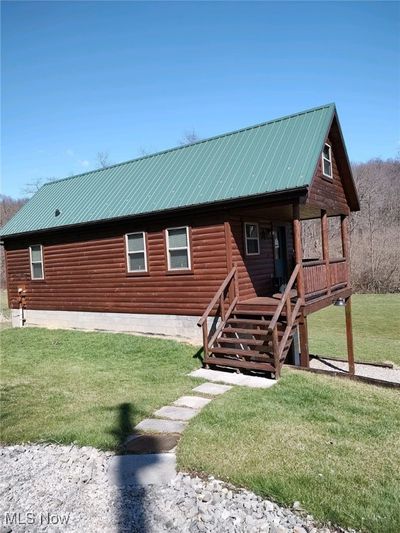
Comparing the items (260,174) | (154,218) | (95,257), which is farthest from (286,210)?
(95,257)

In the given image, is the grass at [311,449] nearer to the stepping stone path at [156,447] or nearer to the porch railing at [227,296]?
the stepping stone path at [156,447]

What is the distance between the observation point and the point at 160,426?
575cm

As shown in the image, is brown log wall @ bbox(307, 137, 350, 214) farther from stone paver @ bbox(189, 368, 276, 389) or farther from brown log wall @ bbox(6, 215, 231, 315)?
stone paver @ bbox(189, 368, 276, 389)

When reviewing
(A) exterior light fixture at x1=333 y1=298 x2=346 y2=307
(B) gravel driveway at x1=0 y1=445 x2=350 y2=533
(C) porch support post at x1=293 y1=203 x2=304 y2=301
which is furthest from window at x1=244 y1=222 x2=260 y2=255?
(B) gravel driveway at x1=0 y1=445 x2=350 y2=533

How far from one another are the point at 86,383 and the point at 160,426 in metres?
2.96

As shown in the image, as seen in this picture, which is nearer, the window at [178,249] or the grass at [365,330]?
the window at [178,249]

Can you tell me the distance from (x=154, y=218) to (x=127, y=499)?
29.0 feet

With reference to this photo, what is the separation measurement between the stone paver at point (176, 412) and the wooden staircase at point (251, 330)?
2393 mm

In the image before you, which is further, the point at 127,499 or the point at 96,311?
the point at 96,311

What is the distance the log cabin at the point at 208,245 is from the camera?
965 centimetres

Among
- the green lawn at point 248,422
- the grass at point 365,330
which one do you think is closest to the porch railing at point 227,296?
the green lawn at point 248,422

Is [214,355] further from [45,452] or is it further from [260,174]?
[45,452]

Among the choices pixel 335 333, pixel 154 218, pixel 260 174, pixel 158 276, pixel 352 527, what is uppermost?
pixel 260 174

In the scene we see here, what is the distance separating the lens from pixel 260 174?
10.2 m
